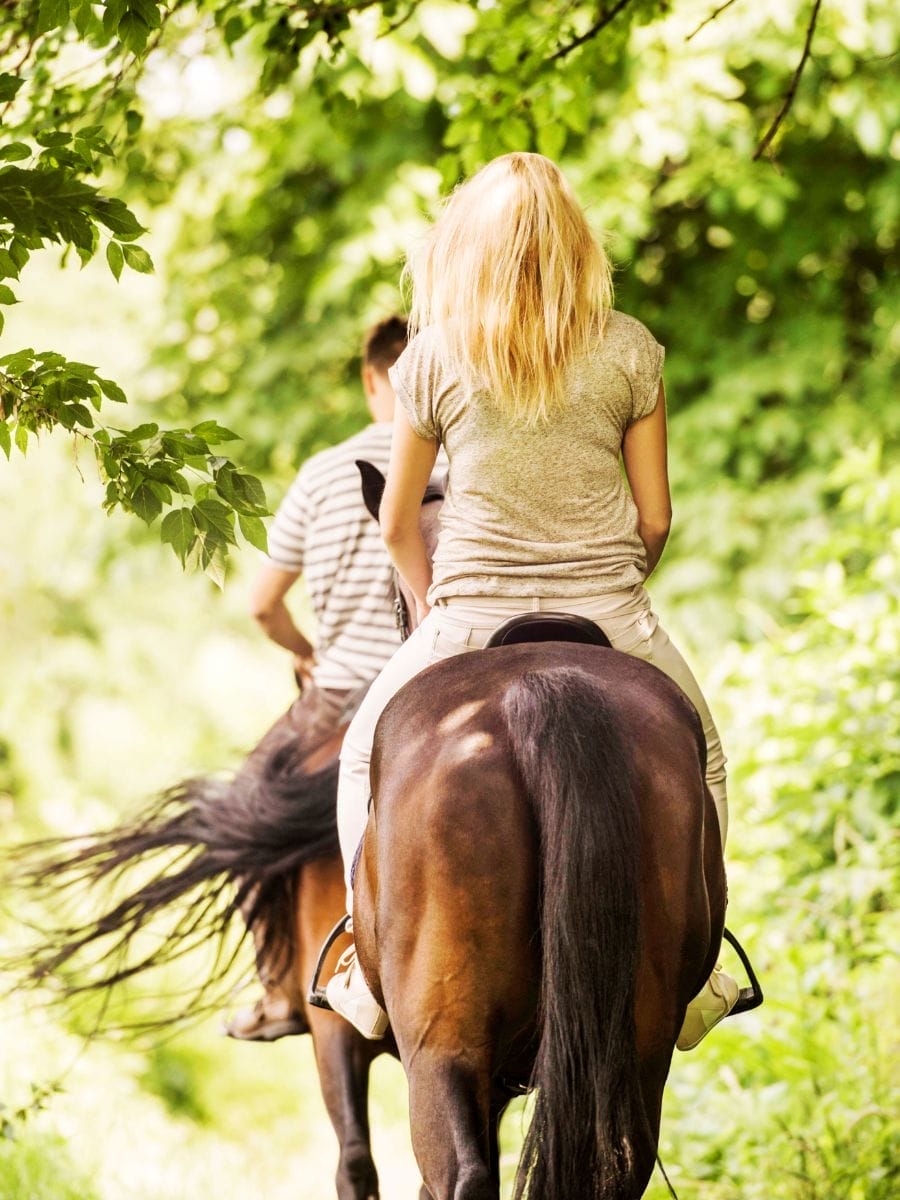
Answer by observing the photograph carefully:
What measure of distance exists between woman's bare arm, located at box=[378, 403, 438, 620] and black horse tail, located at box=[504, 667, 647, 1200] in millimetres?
774

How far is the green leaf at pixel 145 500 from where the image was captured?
258 cm

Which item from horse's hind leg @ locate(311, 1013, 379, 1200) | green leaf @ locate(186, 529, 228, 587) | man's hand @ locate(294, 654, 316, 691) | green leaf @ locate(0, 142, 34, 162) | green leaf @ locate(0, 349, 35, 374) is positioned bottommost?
horse's hind leg @ locate(311, 1013, 379, 1200)

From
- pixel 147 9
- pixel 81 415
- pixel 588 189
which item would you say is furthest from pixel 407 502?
pixel 588 189

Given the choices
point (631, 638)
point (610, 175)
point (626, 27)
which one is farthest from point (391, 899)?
point (610, 175)

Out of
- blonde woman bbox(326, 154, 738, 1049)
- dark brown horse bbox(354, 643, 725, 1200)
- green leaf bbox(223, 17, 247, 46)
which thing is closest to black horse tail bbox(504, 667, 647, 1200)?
dark brown horse bbox(354, 643, 725, 1200)

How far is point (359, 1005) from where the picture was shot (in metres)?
2.90

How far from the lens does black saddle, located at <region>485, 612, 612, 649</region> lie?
2641mm

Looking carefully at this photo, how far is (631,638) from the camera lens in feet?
9.02

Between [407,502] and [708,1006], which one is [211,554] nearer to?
[407,502]

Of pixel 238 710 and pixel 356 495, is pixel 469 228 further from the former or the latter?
pixel 238 710

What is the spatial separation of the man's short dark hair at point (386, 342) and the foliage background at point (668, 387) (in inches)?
23.7

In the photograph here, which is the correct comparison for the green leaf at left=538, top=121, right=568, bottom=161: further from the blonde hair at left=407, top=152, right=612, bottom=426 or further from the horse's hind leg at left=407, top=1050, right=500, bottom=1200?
the horse's hind leg at left=407, top=1050, right=500, bottom=1200

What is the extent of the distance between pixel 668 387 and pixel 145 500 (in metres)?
7.25

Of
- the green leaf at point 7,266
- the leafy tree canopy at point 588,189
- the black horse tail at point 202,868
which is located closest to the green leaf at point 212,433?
the green leaf at point 7,266
